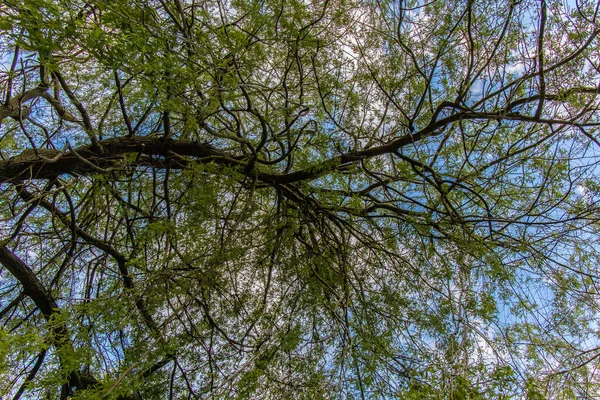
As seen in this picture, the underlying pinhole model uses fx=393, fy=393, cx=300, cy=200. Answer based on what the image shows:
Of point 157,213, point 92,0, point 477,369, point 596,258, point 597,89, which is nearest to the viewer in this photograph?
point 92,0

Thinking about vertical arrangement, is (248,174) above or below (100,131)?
below

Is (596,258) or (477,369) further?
(596,258)

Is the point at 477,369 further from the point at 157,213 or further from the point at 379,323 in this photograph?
the point at 157,213

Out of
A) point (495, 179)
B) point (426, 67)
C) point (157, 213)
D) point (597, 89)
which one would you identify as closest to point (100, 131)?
point (157, 213)

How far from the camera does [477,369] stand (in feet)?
5.10

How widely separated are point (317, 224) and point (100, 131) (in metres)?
1.62

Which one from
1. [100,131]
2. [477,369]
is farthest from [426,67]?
[100,131]

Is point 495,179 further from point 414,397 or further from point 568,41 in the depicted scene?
point 414,397

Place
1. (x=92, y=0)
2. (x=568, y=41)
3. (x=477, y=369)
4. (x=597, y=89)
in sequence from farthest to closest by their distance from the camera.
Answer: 1. (x=568, y=41)
2. (x=597, y=89)
3. (x=477, y=369)
4. (x=92, y=0)

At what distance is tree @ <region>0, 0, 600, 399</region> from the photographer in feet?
6.70

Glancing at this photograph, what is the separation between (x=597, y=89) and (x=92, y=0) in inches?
89.9

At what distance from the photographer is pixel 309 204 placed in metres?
2.84

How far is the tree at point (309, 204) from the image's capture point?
6.70 ft

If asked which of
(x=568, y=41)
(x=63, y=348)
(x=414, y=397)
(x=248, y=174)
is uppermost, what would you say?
(x=568, y=41)
